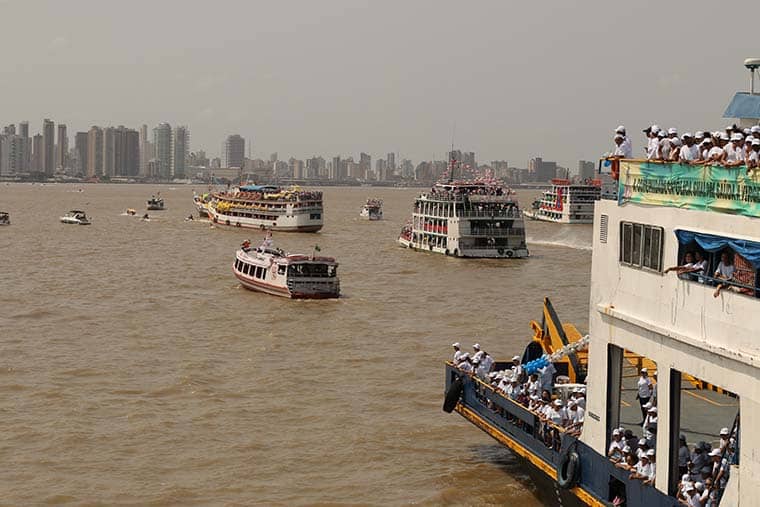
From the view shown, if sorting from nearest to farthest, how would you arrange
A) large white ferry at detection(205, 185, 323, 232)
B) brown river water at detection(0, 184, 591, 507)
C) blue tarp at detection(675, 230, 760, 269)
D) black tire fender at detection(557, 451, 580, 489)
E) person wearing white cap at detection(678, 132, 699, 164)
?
blue tarp at detection(675, 230, 760, 269) → person wearing white cap at detection(678, 132, 699, 164) → black tire fender at detection(557, 451, 580, 489) → brown river water at detection(0, 184, 591, 507) → large white ferry at detection(205, 185, 323, 232)

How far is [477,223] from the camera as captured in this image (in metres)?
69.9

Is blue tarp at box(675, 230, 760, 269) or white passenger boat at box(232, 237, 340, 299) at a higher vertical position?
blue tarp at box(675, 230, 760, 269)

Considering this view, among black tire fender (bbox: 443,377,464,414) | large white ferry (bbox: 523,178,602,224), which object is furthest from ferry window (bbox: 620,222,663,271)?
large white ferry (bbox: 523,178,602,224)

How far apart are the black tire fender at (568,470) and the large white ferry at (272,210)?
80.5 meters

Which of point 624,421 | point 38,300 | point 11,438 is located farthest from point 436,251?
point 624,421

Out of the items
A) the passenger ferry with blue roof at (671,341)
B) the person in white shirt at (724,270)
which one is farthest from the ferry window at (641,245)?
the person in white shirt at (724,270)

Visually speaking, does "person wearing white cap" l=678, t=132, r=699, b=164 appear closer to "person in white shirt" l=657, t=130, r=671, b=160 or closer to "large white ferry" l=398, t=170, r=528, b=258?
"person in white shirt" l=657, t=130, r=671, b=160

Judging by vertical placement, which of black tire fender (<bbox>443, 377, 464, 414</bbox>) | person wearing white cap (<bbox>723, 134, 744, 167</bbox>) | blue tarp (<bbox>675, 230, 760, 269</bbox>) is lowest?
black tire fender (<bbox>443, 377, 464, 414</bbox>)

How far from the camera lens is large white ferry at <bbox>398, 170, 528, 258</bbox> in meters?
69.6

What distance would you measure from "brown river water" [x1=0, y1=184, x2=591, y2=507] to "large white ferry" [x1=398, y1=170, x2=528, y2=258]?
8818 mm

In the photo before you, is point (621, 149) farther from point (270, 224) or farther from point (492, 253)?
point (270, 224)

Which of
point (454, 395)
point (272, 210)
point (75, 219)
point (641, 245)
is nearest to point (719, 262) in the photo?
point (641, 245)

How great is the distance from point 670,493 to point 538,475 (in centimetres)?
524

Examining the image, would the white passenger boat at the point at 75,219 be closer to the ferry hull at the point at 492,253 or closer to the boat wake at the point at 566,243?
the boat wake at the point at 566,243
